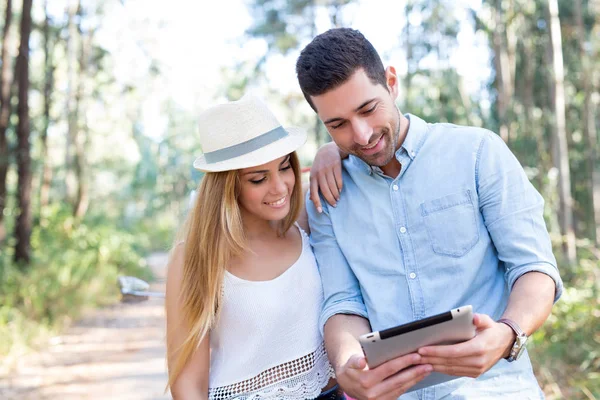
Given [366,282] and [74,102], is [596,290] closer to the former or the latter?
[366,282]

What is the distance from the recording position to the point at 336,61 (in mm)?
2668

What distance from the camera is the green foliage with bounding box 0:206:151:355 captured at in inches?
370

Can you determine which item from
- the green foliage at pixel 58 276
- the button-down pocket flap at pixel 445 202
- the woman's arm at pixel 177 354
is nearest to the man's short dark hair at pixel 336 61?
the button-down pocket flap at pixel 445 202

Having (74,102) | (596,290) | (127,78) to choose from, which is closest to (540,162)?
→ (596,290)

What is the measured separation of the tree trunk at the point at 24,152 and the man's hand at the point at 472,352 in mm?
11515

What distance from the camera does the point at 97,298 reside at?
503 inches

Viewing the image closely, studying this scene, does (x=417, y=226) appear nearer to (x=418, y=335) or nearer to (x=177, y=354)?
(x=418, y=335)

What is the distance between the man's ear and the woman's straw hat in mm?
474

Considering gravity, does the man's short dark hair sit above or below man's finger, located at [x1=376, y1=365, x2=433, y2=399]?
above

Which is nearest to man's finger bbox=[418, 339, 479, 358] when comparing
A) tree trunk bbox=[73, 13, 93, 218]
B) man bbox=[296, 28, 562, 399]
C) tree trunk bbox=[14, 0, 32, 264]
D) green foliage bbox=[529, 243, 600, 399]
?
man bbox=[296, 28, 562, 399]

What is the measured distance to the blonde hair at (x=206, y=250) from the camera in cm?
280

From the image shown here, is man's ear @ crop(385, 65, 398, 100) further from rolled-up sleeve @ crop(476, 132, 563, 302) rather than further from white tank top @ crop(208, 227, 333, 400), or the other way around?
white tank top @ crop(208, 227, 333, 400)

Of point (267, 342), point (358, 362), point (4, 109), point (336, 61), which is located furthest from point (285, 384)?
point (4, 109)

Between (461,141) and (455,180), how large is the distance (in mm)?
180
